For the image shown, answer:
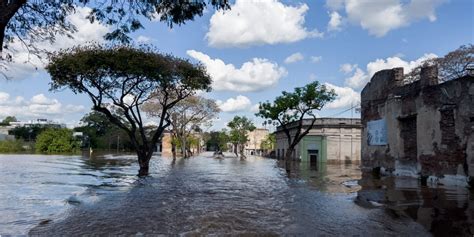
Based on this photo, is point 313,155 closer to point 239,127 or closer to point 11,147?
point 239,127

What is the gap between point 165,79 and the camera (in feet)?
74.5

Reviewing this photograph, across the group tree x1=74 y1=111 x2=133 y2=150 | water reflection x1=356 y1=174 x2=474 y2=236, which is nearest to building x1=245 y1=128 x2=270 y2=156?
tree x1=74 y1=111 x2=133 y2=150

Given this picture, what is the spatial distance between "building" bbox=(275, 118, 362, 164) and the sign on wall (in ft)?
85.0

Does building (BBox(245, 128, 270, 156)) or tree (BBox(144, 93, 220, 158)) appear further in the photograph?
building (BBox(245, 128, 270, 156))

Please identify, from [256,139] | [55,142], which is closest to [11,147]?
[55,142]

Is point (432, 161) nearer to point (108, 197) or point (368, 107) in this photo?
point (368, 107)

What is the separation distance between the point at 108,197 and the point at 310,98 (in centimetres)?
1667

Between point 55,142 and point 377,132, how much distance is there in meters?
72.2

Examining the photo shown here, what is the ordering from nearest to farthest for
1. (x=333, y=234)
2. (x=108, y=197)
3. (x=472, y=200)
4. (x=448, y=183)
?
(x=333, y=234), (x=472, y=200), (x=108, y=197), (x=448, y=183)

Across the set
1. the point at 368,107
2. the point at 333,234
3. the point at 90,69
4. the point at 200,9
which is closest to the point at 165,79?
the point at 90,69

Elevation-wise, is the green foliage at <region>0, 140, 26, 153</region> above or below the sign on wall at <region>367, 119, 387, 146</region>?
below

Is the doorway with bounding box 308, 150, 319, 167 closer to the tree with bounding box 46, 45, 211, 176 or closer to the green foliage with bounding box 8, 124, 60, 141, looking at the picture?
the tree with bounding box 46, 45, 211, 176

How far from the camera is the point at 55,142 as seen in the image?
265 feet

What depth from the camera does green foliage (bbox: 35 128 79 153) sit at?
8009cm
